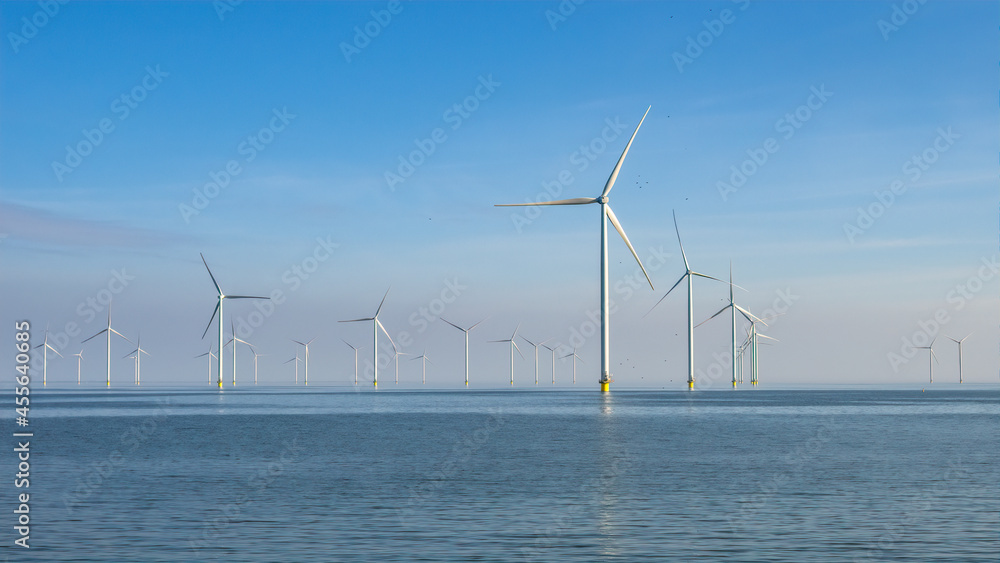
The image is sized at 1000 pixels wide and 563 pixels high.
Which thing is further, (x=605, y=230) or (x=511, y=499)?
(x=605, y=230)

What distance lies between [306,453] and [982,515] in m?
37.2

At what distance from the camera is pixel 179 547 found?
2800cm

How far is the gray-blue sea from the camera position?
90.8ft

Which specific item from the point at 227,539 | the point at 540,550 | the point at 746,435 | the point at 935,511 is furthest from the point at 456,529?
the point at 746,435

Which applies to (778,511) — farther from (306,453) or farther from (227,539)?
(306,453)

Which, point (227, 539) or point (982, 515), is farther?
point (982, 515)

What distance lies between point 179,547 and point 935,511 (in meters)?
23.1

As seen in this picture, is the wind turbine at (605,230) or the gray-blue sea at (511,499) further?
the wind turbine at (605,230)

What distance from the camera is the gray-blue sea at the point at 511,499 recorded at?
2769 cm

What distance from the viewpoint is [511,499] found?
37.6 meters

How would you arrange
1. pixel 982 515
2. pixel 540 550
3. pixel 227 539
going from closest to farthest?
pixel 540 550, pixel 227 539, pixel 982 515

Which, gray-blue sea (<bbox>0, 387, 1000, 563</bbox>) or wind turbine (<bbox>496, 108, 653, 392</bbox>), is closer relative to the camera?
gray-blue sea (<bbox>0, 387, 1000, 563</bbox>)

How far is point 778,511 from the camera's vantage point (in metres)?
34.5

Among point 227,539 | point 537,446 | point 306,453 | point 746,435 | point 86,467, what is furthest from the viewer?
point 746,435
